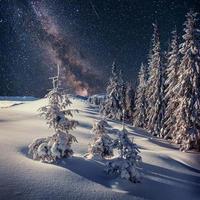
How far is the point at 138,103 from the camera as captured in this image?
62594 millimetres

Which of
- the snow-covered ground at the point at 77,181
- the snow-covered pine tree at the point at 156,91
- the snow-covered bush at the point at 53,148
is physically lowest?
the snow-covered ground at the point at 77,181

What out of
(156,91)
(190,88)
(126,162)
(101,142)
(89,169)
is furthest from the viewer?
(156,91)

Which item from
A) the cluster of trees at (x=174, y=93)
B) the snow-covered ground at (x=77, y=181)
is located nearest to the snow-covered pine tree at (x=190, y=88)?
the cluster of trees at (x=174, y=93)

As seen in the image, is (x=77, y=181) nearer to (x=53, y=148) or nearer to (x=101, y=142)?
(x=53, y=148)

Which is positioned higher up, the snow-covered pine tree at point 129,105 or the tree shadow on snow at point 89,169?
the snow-covered pine tree at point 129,105

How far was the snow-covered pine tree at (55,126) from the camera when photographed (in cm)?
1772

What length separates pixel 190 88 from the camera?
33.8 metres

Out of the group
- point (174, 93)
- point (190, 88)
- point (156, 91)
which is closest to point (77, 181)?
point (190, 88)

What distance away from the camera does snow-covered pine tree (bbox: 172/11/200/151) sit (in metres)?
33.1

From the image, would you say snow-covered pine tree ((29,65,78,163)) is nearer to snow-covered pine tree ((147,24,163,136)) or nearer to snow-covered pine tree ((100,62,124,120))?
snow-covered pine tree ((147,24,163,136))

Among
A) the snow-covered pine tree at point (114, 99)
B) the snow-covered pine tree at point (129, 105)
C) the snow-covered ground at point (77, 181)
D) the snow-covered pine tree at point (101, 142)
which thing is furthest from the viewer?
the snow-covered pine tree at point (129, 105)

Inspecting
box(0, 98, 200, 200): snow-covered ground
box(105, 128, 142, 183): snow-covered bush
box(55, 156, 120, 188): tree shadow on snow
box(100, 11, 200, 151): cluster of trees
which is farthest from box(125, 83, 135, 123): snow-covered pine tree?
box(105, 128, 142, 183): snow-covered bush

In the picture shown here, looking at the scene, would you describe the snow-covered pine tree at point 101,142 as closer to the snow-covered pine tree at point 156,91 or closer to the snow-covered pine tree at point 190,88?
the snow-covered pine tree at point 190,88

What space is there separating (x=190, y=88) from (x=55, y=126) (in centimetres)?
2017
